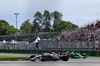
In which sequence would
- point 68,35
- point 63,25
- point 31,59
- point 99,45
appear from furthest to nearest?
point 63,25 → point 68,35 → point 99,45 → point 31,59

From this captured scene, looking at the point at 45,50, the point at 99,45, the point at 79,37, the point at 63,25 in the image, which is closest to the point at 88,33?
the point at 79,37

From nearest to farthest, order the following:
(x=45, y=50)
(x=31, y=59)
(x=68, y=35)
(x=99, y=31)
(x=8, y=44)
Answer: (x=31, y=59), (x=99, y=31), (x=45, y=50), (x=68, y=35), (x=8, y=44)

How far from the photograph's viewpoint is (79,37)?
34031 mm

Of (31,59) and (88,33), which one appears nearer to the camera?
(31,59)

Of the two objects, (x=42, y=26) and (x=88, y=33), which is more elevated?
(x=42, y=26)

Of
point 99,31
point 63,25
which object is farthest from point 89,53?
point 63,25

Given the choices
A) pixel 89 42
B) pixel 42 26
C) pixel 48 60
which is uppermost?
pixel 42 26

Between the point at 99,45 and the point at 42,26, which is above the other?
the point at 42,26

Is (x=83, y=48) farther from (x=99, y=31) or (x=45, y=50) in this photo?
(x=45, y=50)

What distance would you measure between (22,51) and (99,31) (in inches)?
618

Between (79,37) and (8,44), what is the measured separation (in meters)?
17.0

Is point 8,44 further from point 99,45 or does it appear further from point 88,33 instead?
point 99,45

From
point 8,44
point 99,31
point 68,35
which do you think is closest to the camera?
point 99,31

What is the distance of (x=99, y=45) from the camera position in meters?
28.7
